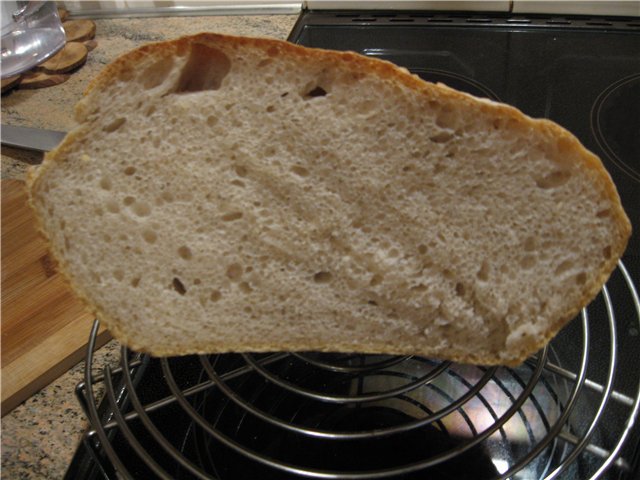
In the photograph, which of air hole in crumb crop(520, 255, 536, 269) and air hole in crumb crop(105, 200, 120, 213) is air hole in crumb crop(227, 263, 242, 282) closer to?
air hole in crumb crop(105, 200, 120, 213)

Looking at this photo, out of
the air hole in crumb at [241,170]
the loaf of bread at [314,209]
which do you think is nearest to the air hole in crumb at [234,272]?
the loaf of bread at [314,209]

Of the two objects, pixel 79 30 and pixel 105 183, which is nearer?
pixel 105 183

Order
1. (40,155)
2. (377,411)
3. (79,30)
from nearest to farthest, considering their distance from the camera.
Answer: (377,411) < (40,155) < (79,30)

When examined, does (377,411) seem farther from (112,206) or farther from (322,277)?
(112,206)

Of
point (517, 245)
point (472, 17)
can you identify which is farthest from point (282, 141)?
point (472, 17)

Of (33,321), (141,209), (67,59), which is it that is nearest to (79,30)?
(67,59)

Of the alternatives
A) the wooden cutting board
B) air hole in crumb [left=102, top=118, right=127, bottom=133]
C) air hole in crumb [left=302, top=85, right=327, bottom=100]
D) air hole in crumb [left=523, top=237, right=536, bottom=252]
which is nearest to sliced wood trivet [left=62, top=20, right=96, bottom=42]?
the wooden cutting board
